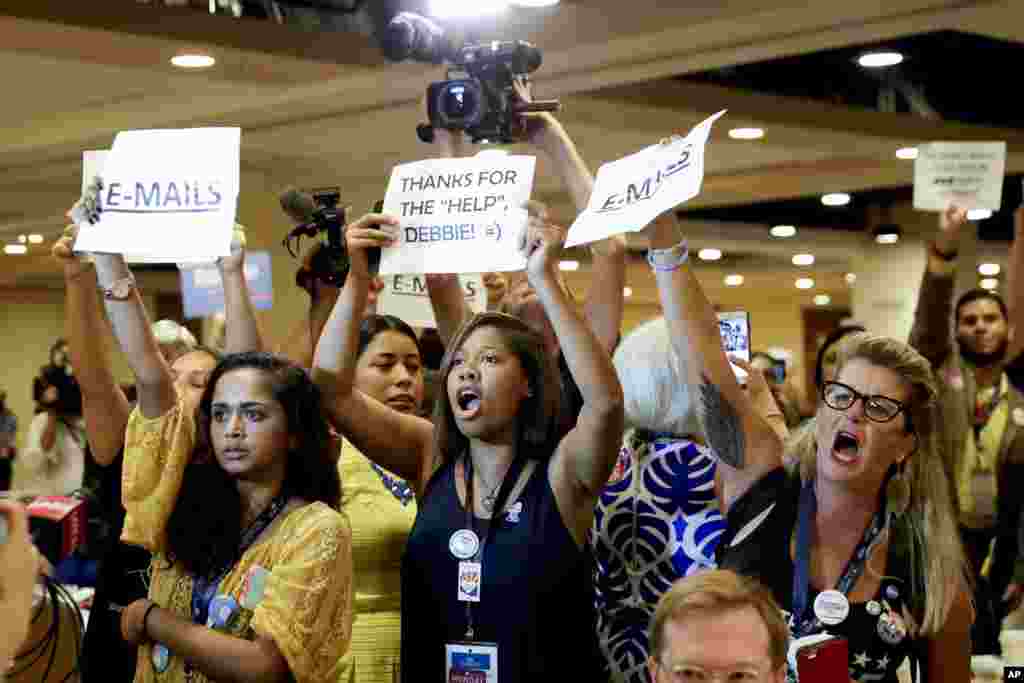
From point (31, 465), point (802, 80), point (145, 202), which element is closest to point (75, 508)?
point (145, 202)

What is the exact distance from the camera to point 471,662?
9.02 ft

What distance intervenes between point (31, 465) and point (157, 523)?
5.32 metres

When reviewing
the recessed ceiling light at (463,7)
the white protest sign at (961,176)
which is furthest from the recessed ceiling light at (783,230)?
the white protest sign at (961,176)

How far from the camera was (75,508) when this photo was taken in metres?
2.67

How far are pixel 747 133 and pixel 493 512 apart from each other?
664cm

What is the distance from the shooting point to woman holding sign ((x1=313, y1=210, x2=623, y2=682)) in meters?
2.72

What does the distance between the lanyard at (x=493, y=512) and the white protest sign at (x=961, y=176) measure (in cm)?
242

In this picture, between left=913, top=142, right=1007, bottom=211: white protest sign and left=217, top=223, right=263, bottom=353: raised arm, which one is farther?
left=913, top=142, right=1007, bottom=211: white protest sign

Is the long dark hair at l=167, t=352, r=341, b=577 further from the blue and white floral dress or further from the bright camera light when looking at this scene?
the bright camera light

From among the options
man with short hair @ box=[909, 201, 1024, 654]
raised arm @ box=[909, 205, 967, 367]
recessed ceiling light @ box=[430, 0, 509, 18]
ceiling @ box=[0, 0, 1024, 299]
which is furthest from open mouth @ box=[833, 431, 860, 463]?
ceiling @ box=[0, 0, 1024, 299]

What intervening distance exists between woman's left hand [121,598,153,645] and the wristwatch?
56 centimetres

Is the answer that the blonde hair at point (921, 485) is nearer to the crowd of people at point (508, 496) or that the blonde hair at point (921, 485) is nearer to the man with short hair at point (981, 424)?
the crowd of people at point (508, 496)

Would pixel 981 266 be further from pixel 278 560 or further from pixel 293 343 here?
pixel 278 560

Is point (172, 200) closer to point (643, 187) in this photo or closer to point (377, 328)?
point (377, 328)
